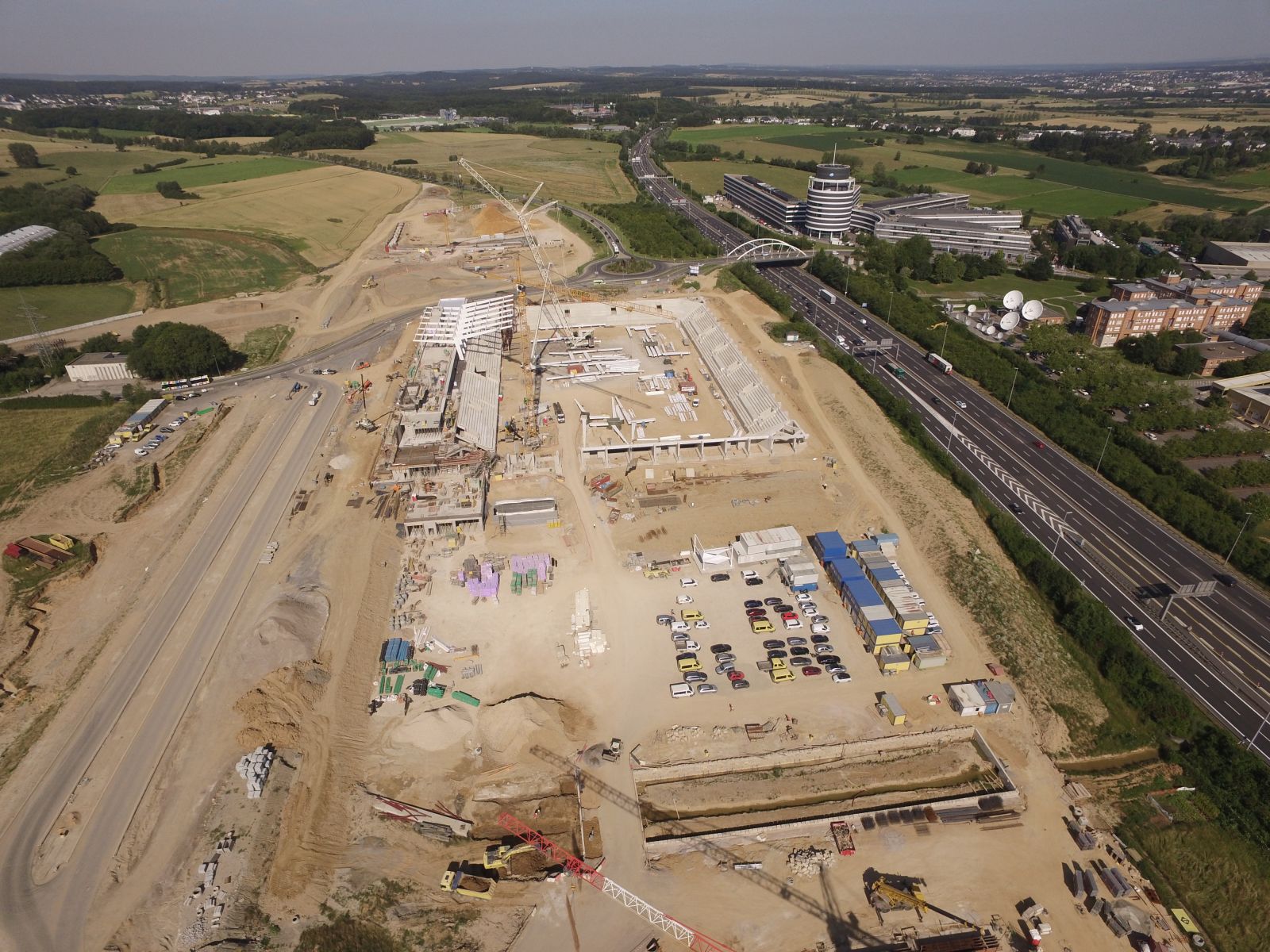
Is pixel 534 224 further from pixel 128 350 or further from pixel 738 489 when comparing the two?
pixel 738 489

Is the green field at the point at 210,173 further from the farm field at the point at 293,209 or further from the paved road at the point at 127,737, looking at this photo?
the paved road at the point at 127,737

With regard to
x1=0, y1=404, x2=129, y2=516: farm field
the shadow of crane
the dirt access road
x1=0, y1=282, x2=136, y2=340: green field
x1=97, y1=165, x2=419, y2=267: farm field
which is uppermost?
x1=97, y1=165, x2=419, y2=267: farm field

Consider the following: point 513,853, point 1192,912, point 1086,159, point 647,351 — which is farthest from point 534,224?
point 1086,159

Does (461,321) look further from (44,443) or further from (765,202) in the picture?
(765,202)

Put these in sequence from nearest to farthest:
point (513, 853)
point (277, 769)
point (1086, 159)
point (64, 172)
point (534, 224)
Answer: point (513, 853) → point (277, 769) → point (534, 224) → point (64, 172) → point (1086, 159)

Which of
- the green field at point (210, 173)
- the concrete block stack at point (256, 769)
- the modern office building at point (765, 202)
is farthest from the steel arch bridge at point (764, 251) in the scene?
the green field at point (210, 173)

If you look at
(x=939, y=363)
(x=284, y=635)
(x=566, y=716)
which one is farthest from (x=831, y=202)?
(x=284, y=635)

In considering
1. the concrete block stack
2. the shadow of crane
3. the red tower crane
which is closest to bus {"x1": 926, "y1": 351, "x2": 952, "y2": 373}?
the shadow of crane

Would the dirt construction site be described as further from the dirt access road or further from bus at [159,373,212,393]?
bus at [159,373,212,393]
